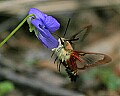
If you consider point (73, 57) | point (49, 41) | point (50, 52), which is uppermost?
point (50, 52)

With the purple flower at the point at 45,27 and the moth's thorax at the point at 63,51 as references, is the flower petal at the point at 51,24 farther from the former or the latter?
the moth's thorax at the point at 63,51

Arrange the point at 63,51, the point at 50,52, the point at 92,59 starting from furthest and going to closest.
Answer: the point at 50,52, the point at 92,59, the point at 63,51

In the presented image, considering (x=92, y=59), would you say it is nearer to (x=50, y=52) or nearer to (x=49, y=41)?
(x=49, y=41)

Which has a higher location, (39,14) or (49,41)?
(39,14)

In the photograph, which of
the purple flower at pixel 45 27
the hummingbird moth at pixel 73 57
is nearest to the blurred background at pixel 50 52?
the hummingbird moth at pixel 73 57

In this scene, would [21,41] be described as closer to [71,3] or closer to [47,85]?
[71,3]

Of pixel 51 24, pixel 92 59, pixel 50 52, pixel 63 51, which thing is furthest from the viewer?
pixel 50 52

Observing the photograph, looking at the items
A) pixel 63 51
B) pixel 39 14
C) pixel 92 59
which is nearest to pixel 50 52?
pixel 92 59
